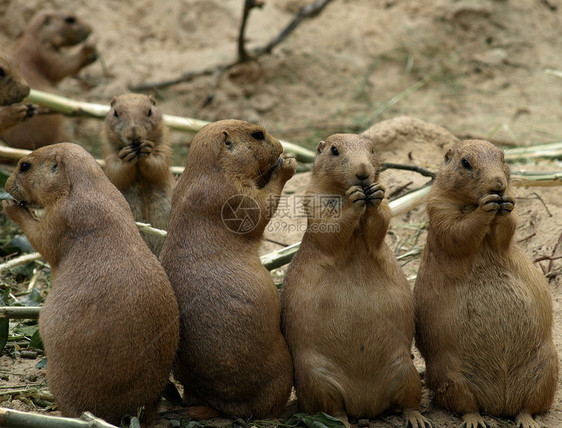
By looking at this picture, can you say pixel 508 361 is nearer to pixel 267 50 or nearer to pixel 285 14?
pixel 267 50

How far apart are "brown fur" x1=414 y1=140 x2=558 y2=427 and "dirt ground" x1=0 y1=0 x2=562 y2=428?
6.19m

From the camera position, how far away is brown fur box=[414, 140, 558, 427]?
4770mm

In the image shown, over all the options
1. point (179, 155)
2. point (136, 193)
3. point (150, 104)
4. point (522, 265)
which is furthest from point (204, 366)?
point (179, 155)

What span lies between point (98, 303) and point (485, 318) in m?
2.58

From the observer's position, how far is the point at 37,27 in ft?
37.7

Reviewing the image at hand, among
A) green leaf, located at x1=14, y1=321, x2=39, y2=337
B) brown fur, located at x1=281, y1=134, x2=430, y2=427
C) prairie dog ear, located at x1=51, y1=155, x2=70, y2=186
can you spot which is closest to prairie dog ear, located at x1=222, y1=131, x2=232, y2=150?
brown fur, located at x1=281, y1=134, x2=430, y2=427

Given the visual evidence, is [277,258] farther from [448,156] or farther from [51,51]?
[51,51]

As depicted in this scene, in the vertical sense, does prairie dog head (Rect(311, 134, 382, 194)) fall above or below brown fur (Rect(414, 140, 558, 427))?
above

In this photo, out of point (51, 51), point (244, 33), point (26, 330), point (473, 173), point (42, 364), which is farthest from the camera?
point (244, 33)

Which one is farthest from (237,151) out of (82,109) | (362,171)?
(82,109)

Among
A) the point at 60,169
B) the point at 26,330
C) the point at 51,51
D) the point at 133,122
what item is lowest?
the point at 26,330

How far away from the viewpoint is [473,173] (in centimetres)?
485

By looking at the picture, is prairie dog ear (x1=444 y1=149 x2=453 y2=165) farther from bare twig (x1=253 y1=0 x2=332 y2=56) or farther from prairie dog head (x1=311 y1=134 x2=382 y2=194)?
bare twig (x1=253 y1=0 x2=332 y2=56)

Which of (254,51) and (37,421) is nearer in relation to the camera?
(37,421)
